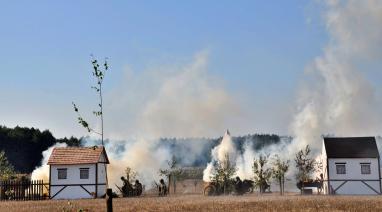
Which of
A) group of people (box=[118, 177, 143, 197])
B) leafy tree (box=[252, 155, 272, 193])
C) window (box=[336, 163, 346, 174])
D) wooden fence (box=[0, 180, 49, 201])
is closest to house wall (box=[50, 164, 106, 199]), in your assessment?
wooden fence (box=[0, 180, 49, 201])

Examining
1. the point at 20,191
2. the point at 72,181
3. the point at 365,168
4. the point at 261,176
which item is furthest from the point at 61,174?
the point at 365,168

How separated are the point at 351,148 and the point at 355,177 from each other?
291 centimetres

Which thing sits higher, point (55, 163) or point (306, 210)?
point (55, 163)

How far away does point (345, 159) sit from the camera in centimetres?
6062

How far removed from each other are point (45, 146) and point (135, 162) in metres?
31.2

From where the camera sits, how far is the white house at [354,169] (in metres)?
59.9

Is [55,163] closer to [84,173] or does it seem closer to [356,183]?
[84,173]

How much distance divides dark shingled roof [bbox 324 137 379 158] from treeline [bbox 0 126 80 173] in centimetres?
6131

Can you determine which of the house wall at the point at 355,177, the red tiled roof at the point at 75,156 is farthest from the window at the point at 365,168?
the red tiled roof at the point at 75,156

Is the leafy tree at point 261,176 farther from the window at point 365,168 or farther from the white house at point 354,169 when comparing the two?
the window at point 365,168

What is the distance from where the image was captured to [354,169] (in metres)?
60.3

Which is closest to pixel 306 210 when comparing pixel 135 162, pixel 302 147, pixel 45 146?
pixel 302 147

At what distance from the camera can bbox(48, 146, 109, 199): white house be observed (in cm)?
5681

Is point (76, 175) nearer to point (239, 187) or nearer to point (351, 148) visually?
point (239, 187)
